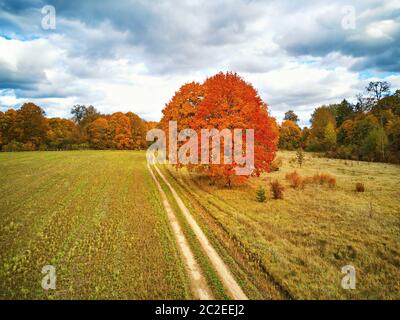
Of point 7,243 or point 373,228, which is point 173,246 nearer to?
point 7,243

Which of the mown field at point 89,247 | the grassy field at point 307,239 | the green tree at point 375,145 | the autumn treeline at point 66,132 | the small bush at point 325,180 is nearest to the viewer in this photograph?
the mown field at point 89,247

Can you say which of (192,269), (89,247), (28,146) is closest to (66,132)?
(28,146)

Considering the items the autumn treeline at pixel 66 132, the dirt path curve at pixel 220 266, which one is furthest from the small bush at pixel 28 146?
the dirt path curve at pixel 220 266

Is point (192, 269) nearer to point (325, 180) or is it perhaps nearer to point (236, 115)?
point (236, 115)

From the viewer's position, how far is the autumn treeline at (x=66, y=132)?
2827 inches

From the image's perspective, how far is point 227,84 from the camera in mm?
19734

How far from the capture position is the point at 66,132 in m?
86.9

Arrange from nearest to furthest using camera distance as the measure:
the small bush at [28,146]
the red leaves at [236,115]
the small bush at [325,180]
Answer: the red leaves at [236,115] → the small bush at [325,180] → the small bush at [28,146]

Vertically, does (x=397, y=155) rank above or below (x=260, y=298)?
above

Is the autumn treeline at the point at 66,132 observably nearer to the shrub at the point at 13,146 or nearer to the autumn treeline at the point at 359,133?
the shrub at the point at 13,146

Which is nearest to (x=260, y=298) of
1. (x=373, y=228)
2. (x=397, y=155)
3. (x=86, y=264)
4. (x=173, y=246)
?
(x=173, y=246)

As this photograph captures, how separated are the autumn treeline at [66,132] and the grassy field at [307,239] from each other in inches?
2778

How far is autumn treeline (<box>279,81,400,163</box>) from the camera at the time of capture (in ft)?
149

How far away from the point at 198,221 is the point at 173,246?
3.32 m
